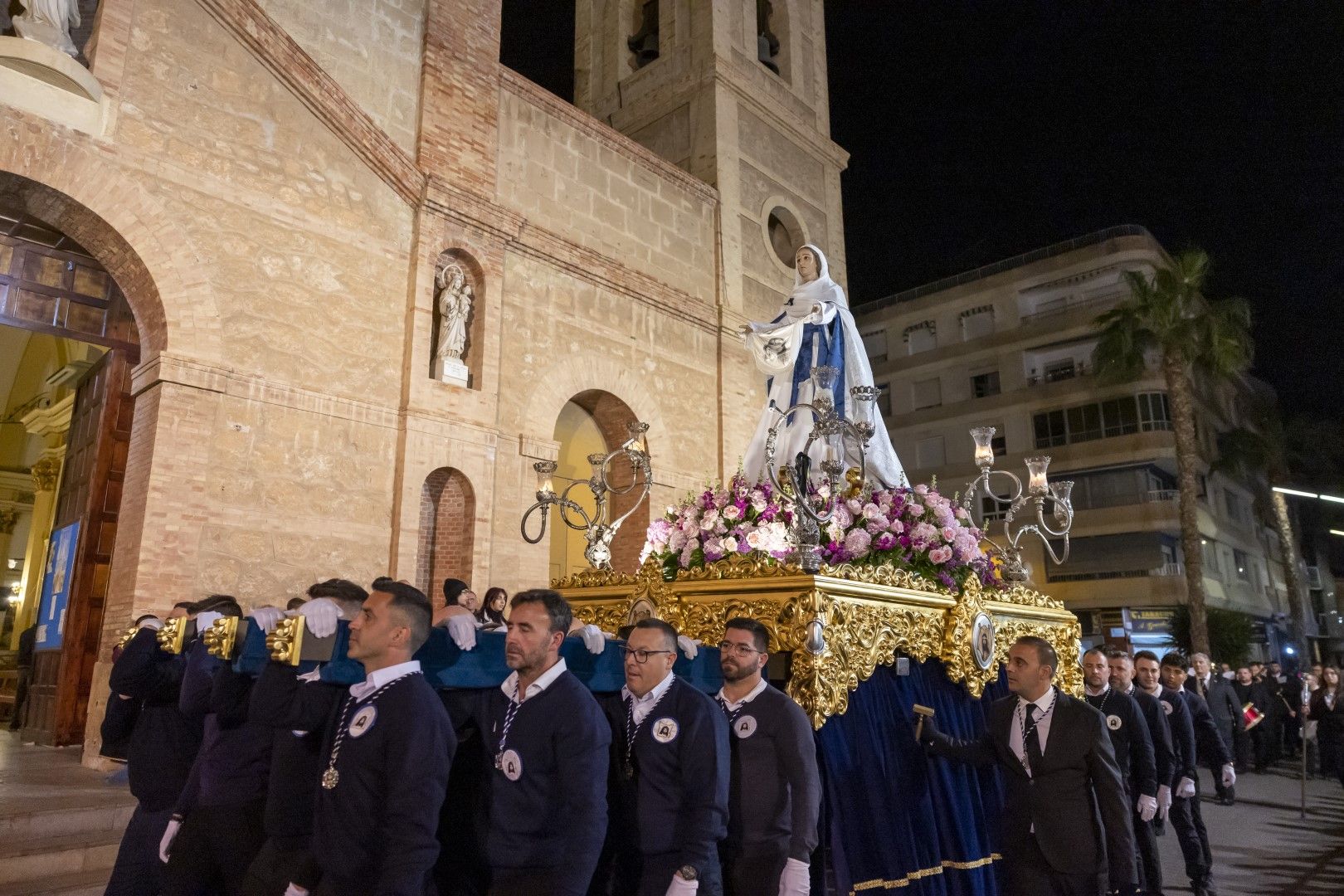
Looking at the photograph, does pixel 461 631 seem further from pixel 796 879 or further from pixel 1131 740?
pixel 1131 740

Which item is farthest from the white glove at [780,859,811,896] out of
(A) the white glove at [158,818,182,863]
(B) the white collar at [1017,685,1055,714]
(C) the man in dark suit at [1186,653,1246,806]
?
(C) the man in dark suit at [1186,653,1246,806]

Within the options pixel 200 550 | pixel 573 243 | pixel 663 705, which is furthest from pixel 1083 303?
pixel 663 705

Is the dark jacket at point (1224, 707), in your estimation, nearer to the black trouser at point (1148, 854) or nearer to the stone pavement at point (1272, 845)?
the stone pavement at point (1272, 845)

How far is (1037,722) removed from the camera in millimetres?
4652

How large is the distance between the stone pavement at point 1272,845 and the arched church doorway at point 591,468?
8.08m

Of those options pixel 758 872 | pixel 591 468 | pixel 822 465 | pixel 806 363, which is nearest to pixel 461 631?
pixel 758 872

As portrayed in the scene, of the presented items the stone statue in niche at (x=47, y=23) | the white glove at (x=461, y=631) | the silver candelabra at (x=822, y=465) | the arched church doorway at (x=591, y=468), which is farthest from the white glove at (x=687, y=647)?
the arched church doorway at (x=591, y=468)

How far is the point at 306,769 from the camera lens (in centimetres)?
355

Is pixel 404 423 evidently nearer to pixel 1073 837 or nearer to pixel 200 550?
pixel 200 550

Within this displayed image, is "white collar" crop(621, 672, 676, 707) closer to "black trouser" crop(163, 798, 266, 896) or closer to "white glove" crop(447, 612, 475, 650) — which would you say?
"white glove" crop(447, 612, 475, 650)

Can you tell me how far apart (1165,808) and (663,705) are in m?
4.88

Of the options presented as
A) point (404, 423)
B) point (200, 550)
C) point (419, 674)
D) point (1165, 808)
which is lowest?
point (1165, 808)

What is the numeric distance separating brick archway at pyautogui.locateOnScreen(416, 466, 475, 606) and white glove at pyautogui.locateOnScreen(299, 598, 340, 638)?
8.40 meters

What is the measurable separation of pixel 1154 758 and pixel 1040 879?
2633 mm
